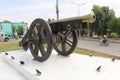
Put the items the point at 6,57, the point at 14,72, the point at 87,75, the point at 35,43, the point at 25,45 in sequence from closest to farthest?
the point at 87,75 < the point at 14,72 < the point at 35,43 < the point at 6,57 < the point at 25,45

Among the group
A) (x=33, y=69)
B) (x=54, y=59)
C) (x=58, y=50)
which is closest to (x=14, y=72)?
(x=33, y=69)

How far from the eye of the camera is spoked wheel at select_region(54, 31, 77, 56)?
5.06 metres

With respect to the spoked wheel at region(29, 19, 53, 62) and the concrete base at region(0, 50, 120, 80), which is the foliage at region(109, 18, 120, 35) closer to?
the spoked wheel at region(29, 19, 53, 62)

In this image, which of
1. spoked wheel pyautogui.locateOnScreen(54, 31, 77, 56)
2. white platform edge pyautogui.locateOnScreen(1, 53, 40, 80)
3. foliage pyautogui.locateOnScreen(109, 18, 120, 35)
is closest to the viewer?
white platform edge pyautogui.locateOnScreen(1, 53, 40, 80)

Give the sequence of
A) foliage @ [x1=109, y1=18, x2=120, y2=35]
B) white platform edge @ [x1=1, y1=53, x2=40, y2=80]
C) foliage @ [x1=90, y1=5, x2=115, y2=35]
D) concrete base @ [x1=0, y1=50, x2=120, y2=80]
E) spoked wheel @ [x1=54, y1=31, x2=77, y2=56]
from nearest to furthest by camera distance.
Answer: concrete base @ [x1=0, y1=50, x2=120, y2=80]
white platform edge @ [x1=1, y1=53, x2=40, y2=80]
spoked wheel @ [x1=54, y1=31, x2=77, y2=56]
foliage @ [x1=109, y1=18, x2=120, y2=35]
foliage @ [x1=90, y1=5, x2=115, y2=35]

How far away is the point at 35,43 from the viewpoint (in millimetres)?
4641

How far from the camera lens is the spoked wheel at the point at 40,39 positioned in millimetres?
4203

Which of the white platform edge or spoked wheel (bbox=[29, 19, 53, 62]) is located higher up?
spoked wheel (bbox=[29, 19, 53, 62])

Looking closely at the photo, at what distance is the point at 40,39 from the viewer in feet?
14.9

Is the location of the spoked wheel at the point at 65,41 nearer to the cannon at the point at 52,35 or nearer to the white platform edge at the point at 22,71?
the cannon at the point at 52,35

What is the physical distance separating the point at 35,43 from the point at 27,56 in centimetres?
53

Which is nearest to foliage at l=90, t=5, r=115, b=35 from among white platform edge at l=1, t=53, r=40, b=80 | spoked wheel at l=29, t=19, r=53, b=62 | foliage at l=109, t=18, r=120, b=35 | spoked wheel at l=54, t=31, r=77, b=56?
foliage at l=109, t=18, r=120, b=35

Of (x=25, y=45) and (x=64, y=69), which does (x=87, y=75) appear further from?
(x=25, y=45)

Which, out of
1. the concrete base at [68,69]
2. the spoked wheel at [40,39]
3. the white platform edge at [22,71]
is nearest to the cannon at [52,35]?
the spoked wheel at [40,39]
